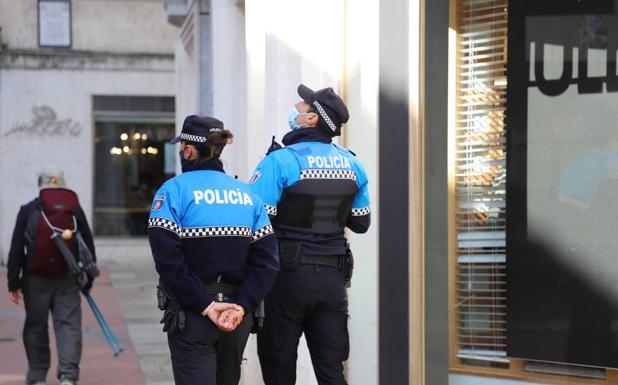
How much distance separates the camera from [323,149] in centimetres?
566

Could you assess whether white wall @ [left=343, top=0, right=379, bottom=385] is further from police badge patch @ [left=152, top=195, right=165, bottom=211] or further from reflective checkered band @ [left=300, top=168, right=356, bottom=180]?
police badge patch @ [left=152, top=195, right=165, bottom=211]

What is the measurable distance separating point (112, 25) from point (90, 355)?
13.7 metres

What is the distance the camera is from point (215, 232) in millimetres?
4809

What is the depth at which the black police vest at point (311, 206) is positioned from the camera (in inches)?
217

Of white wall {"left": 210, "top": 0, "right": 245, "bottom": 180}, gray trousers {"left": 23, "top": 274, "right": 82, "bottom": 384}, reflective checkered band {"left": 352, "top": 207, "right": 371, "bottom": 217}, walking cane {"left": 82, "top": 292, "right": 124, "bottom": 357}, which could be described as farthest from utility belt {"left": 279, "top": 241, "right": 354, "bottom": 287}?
white wall {"left": 210, "top": 0, "right": 245, "bottom": 180}

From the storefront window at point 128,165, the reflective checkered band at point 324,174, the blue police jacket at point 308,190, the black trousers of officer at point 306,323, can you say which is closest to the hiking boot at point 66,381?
the black trousers of officer at point 306,323

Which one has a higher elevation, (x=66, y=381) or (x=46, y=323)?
(x=46, y=323)

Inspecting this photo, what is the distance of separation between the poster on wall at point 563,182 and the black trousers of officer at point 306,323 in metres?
1.42

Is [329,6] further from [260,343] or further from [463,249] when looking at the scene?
[260,343]

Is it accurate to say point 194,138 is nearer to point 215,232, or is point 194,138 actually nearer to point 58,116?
point 215,232

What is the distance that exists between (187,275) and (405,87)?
268 cm

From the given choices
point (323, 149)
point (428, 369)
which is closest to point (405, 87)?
point (323, 149)

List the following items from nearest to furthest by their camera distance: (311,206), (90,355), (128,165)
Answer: (311,206)
(90,355)
(128,165)

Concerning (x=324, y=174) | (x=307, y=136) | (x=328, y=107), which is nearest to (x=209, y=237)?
(x=324, y=174)
